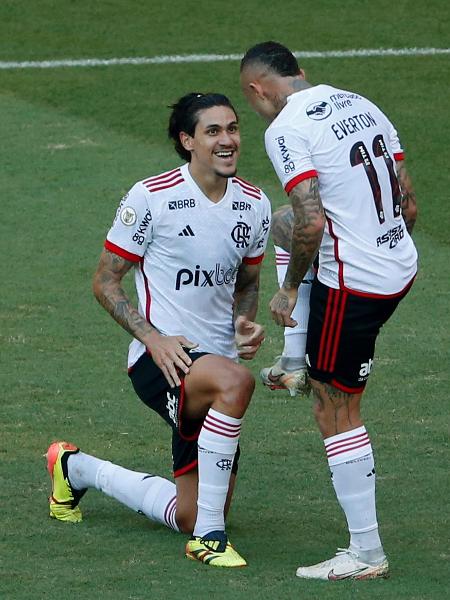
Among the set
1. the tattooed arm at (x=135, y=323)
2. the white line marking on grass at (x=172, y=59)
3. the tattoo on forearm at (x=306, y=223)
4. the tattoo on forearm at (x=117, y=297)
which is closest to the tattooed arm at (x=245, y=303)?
the tattooed arm at (x=135, y=323)

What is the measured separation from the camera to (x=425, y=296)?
8922mm

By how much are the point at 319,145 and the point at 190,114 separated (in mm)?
664

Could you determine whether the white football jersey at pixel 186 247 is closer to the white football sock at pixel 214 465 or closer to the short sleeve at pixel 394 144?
the white football sock at pixel 214 465

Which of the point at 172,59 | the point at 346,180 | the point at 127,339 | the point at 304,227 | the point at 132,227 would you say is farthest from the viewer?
the point at 172,59

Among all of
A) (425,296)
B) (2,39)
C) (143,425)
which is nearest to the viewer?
(143,425)

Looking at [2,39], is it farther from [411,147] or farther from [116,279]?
[116,279]

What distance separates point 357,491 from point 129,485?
3.30 feet

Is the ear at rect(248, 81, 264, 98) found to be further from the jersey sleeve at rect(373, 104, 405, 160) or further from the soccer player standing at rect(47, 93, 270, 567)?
the jersey sleeve at rect(373, 104, 405, 160)

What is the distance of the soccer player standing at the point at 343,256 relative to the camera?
496 cm

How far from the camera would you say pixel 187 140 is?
5473 millimetres

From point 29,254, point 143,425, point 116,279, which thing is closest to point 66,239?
point 29,254

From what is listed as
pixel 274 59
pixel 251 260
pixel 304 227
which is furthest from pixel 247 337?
pixel 274 59

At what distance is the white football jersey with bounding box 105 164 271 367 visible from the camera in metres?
5.36

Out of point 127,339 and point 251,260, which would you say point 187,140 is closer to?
point 251,260
